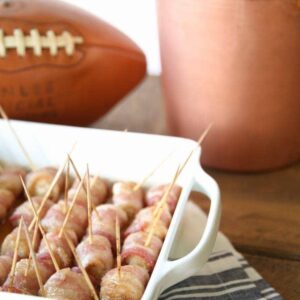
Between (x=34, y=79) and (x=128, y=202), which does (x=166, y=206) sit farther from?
(x=34, y=79)

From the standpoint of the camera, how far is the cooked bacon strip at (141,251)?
2.04 ft

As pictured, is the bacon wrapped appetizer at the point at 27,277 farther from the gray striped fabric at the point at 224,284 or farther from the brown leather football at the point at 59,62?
the brown leather football at the point at 59,62

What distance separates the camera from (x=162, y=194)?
2.38 ft

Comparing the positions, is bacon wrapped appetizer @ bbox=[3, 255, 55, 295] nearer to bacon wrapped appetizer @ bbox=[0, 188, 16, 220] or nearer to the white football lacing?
bacon wrapped appetizer @ bbox=[0, 188, 16, 220]

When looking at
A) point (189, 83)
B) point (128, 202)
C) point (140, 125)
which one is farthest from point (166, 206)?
point (140, 125)

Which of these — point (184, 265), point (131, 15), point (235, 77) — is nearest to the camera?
point (184, 265)

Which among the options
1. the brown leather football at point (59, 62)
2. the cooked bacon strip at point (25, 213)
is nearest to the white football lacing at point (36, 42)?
the brown leather football at point (59, 62)

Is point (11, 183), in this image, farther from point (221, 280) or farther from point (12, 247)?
point (221, 280)

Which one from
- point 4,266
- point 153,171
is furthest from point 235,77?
point 4,266

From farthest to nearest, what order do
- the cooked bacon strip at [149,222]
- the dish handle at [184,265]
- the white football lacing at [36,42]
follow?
the white football lacing at [36,42] → the cooked bacon strip at [149,222] → the dish handle at [184,265]

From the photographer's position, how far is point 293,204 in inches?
32.0

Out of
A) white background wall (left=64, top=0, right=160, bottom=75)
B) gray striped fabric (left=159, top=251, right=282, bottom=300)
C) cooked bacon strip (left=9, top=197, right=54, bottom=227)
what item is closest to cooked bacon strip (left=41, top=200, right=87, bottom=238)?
cooked bacon strip (left=9, top=197, right=54, bottom=227)

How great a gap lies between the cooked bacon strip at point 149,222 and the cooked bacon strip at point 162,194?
1 centimetres

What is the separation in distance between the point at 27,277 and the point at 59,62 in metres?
0.32
